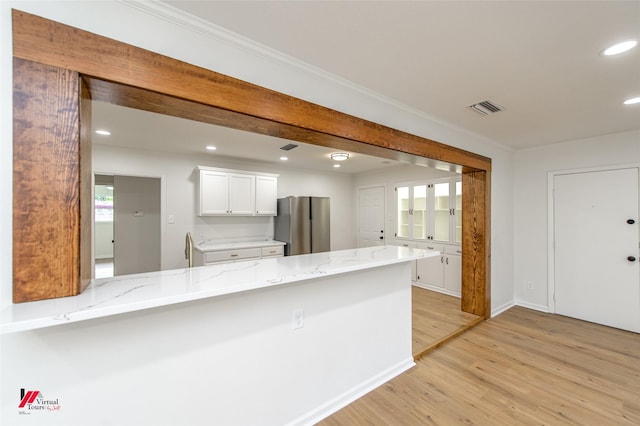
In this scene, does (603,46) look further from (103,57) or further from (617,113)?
(103,57)

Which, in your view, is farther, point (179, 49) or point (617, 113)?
point (617, 113)

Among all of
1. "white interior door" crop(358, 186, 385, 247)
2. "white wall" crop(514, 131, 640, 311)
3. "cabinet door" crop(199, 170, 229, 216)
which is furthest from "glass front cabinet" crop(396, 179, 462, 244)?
"cabinet door" crop(199, 170, 229, 216)

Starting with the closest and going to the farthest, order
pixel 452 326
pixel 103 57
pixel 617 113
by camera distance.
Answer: pixel 103 57 → pixel 617 113 → pixel 452 326

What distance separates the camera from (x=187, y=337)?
1.37m

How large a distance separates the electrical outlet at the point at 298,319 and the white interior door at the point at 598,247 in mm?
4046

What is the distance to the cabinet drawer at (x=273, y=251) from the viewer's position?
454 centimetres

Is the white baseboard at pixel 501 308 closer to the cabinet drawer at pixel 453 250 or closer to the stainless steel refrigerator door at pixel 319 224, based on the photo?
the cabinet drawer at pixel 453 250

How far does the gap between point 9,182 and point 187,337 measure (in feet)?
3.21

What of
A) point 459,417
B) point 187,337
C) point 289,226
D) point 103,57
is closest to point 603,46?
point 459,417

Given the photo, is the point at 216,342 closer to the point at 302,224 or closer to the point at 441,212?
the point at 302,224

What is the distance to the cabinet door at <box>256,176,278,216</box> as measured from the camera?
15.5 feet

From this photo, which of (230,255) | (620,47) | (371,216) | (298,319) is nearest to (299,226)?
(230,255)

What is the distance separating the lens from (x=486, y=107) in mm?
2492

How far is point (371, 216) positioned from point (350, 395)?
14.0 feet
